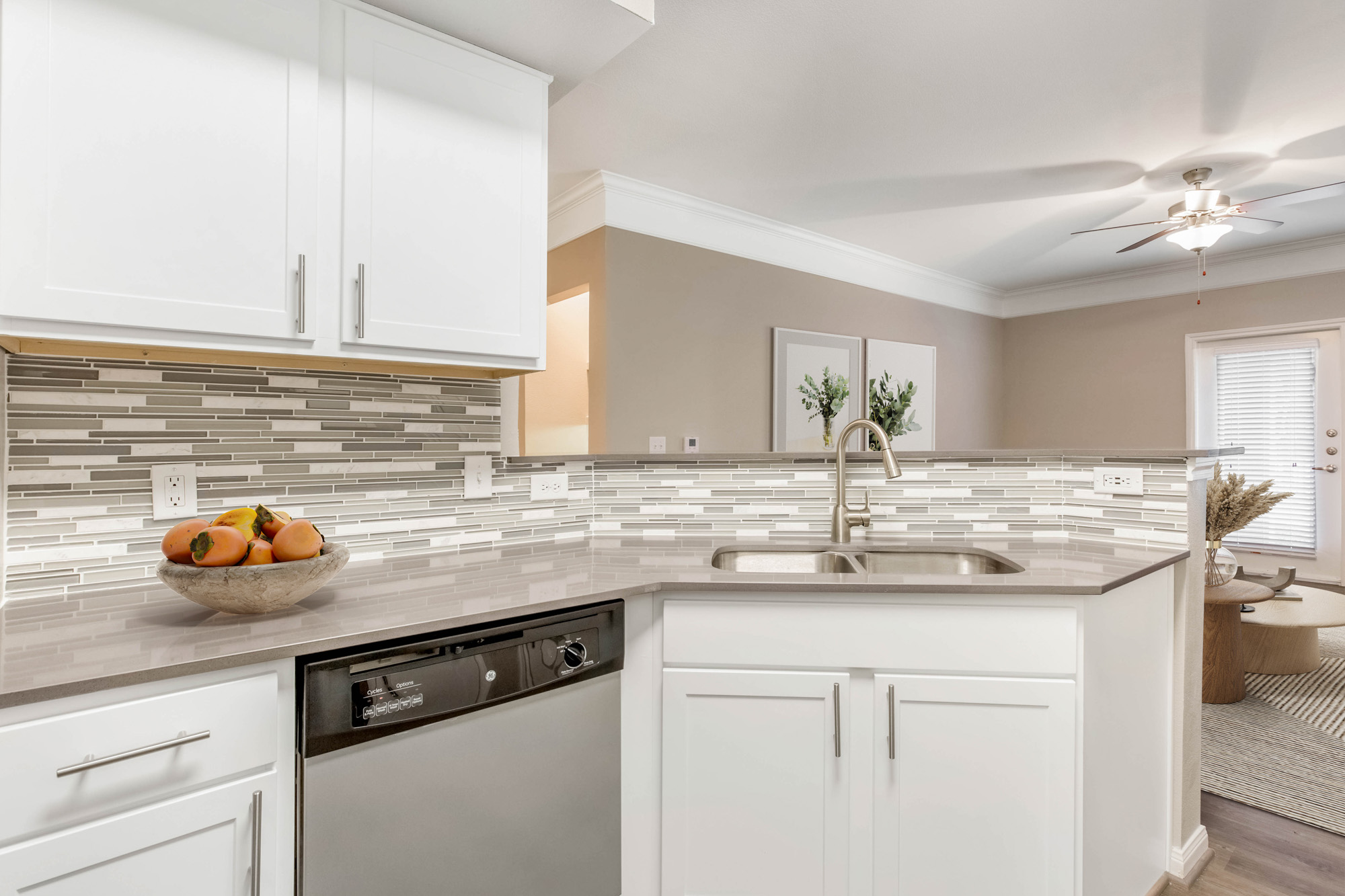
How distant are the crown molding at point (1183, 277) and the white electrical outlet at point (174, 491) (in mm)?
6216

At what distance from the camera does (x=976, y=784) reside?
55.8 inches

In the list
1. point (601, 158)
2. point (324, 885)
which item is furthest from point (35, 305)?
point (601, 158)

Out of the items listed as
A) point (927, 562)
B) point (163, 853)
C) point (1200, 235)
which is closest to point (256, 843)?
point (163, 853)

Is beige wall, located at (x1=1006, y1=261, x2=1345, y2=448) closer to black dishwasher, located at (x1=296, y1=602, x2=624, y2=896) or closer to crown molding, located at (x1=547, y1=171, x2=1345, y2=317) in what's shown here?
crown molding, located at (x1=547, y1=171, x2=1345, y2=317)

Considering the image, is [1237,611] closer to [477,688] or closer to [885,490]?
[885,490]

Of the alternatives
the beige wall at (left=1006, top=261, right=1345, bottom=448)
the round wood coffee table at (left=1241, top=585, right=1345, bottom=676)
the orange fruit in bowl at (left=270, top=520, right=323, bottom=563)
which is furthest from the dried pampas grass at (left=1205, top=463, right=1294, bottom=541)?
the orange fruit in bowl at (left=270, top=520, right=323, bottom=563)

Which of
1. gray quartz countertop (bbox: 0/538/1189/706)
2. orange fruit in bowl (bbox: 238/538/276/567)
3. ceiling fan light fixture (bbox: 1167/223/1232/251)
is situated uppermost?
ceiling fan light fixture (bbox: 1167/223/1232/251)

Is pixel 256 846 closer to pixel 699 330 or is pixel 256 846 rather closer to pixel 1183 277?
pixel 699 330

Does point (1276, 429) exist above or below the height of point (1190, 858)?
above

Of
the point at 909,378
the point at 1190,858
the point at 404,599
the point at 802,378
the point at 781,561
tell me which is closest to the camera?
the point at 404,599

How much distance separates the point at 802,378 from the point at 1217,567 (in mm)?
2273

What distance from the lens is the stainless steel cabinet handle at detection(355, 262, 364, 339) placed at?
1397mm

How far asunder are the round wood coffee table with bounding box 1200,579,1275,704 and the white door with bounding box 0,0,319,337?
3448mm

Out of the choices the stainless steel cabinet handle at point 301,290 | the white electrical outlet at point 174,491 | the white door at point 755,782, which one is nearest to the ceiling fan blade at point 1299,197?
the white door at point 755,782
